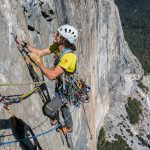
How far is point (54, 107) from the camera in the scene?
14.3 meters

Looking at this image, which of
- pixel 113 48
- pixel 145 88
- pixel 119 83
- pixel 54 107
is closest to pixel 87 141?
pixel 54 107

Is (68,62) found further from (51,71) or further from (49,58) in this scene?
(49,58)

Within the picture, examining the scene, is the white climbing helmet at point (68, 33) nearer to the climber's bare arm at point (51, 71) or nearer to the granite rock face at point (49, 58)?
the climber's bare arm at point (51, 71)

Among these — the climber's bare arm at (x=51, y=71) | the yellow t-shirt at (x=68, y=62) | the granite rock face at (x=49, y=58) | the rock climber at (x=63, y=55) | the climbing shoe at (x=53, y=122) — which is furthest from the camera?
the climbing shoe at (x=53, y=122)

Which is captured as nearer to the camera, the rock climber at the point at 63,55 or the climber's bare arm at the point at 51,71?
the climber's bare arm at the point at 51,71

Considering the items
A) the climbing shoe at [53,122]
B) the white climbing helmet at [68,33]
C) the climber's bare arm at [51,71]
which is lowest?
the climbing shoe at [53,122]

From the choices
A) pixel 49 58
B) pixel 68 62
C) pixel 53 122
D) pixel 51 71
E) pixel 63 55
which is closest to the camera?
pixel 51 71

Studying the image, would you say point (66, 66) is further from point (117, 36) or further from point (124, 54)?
point (124, 54)

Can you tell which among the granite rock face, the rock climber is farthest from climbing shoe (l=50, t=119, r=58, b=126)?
the rock climber

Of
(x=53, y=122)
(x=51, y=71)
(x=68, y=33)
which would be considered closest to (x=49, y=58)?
(x=53, y=122)

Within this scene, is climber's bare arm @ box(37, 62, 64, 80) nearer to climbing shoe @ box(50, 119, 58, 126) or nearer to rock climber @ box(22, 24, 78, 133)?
rock climber @ box(22, 24, 78, 133)

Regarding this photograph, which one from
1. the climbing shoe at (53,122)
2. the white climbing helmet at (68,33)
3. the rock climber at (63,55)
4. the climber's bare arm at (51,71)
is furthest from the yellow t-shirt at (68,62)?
the climbing shoe at (53,122)

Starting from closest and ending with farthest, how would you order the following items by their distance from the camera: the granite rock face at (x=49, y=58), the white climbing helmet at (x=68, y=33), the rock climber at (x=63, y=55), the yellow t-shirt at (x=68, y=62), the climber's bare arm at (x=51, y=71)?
the climber's bare arm at (x=51, y=71)
the rock climber at (x=63, y=55)
the yellow t-shirt at (x=68, y=62)
the white climbing helmet at (x=68, y=33)
the granite rock face at (x=49, y=58)

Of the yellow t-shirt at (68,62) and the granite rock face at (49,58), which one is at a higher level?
the yellow t-shirt at (68,62)
